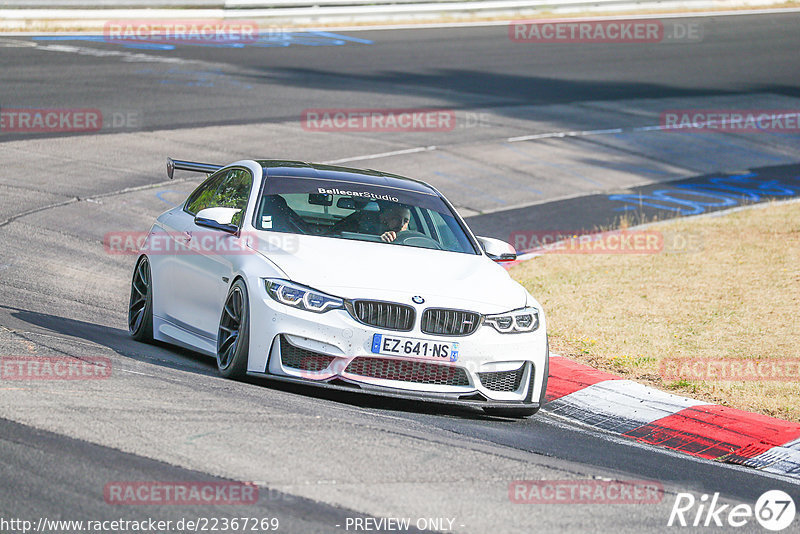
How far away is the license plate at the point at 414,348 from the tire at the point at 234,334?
0.86 meters

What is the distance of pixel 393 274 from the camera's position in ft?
25.2

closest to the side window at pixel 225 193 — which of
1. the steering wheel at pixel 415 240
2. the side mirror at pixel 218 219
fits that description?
the side mirror at pixel 218 219

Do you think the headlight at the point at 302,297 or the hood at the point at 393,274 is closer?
the headlight at the point at 302,297

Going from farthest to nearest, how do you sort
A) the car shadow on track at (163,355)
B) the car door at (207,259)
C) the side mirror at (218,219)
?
the side mirror at (218,219) < the car door at (207,259) < the car shadow on track at (163,355)

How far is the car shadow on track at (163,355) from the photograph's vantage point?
7.79 meters

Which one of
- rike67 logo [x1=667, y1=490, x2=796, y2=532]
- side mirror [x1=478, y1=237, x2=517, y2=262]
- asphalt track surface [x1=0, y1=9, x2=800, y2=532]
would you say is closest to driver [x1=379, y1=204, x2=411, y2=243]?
side mirror [x1=478, y1=237, x2=517, y2=262]

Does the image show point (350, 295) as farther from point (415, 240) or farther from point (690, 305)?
point (690, 305)

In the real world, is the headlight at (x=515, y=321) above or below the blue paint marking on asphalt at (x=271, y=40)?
below

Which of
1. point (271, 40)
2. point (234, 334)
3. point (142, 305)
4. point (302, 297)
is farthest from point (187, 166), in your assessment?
point (271, 40)

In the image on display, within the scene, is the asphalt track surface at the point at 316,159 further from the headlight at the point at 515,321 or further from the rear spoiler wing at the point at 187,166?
the rear spoiler wing at the point at 187,166

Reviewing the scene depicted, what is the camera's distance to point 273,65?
27.6m

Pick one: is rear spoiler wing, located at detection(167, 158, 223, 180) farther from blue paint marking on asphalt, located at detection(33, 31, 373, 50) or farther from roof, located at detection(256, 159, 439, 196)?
blue paint marking on asphalt, located at detection(33, 31, 373, 50)

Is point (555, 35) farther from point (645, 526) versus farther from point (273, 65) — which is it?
point (645, 526)

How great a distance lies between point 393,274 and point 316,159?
1161cm
